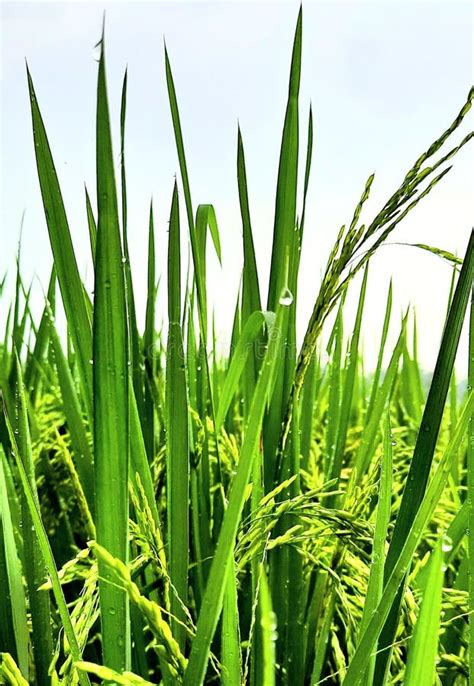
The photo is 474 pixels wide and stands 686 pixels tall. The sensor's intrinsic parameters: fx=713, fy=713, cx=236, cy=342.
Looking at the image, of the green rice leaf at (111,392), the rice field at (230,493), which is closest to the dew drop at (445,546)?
the rice field at (230,493)

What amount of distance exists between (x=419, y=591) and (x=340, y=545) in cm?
11

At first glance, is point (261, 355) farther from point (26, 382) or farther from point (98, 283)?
point (26, 382)

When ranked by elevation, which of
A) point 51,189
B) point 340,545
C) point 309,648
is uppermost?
point 51,189

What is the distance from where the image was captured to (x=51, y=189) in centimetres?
46

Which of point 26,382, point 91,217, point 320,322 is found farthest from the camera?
point 26,382

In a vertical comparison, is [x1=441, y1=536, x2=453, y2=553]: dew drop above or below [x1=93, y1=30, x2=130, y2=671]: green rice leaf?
below

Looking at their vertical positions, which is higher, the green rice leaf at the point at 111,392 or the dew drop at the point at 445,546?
the green rice leaf at the point at 111,392

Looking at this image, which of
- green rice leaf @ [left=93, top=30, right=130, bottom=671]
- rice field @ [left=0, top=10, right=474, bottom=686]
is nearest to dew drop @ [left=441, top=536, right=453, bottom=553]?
rice field @ [left=0, top=10, right=474, bottom=686]

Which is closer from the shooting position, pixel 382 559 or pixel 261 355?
pixel 382 559

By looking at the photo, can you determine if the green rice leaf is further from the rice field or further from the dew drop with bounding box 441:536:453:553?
the dew drop with bounding box 441:536:453:553

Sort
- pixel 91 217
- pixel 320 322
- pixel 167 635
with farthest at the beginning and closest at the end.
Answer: pixel 91 217 → pixel 320 322 → pixel 167 635

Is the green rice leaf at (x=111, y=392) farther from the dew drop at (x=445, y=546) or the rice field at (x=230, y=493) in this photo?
the dew drop at (x=445, y=546)

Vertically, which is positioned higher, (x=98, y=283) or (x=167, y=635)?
(x=98, y=283)

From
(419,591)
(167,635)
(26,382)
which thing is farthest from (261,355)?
(26,382)
